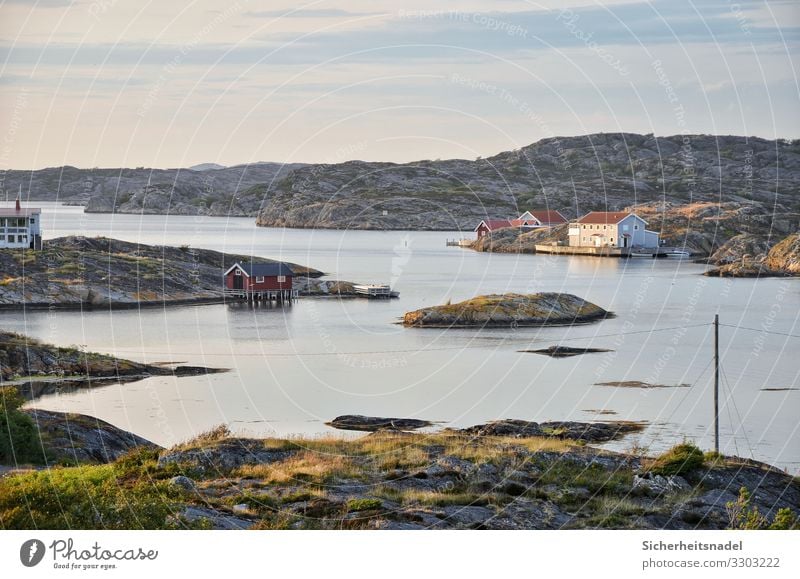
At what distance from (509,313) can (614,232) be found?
7826 centimetres

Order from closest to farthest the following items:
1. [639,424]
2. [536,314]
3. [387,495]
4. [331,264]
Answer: [387,495] → [639,424] → [536,314] → [331,264]

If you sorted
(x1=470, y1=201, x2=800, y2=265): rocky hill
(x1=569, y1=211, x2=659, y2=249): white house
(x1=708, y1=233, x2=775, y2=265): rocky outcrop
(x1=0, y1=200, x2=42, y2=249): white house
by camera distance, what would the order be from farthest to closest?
(x1=470, y1=201, x2=800, y2=265): rocky hill
(x1=569, y1=211, x2=659, y2=249): white house
(x1=708, y1=233, x2=775, y2=265): rocky outcrop
(x1=0, y1=200, x2=42, y2=249): white house

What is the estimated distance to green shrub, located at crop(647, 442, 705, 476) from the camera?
26.8m

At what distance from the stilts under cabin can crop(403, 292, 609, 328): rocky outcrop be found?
17.8 m

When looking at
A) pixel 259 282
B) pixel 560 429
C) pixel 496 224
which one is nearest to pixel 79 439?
pixel 560 429

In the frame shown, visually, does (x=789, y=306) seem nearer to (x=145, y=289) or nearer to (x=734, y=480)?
(x=145, y=289)

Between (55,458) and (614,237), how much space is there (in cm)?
12849

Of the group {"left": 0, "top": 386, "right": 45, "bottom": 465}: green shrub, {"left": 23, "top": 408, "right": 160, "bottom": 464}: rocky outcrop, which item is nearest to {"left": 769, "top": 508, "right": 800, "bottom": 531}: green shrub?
{"left": 23, "top": 408, "right": 160, "bottom": 464}: rocky outcrop

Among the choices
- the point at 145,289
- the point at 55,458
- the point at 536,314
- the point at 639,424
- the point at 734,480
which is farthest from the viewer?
the point at 145,289

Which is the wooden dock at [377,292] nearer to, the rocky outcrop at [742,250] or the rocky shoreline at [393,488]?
the rocky outcrop at [742,250]

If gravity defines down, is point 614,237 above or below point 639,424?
above

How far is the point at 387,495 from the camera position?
24.7 m

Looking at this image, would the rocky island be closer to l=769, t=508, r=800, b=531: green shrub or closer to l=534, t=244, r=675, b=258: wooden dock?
l=769, t=508, r=800, b=531: green shrub
